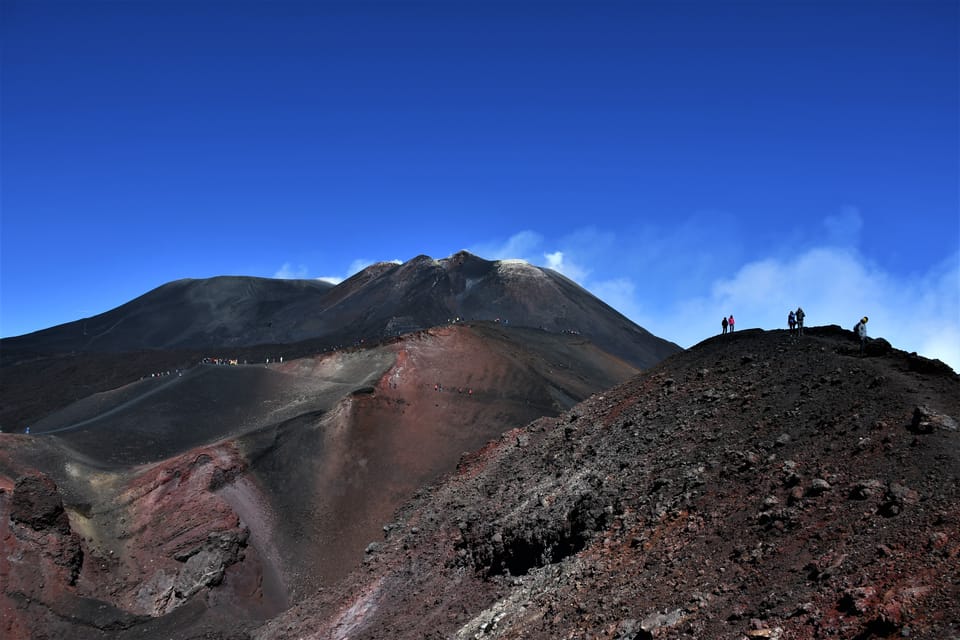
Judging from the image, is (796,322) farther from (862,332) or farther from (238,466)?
(238,466)

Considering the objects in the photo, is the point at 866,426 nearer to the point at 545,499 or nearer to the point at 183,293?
the point at 545,499

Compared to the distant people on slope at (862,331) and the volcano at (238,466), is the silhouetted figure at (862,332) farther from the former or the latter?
the volcano at (238,466)

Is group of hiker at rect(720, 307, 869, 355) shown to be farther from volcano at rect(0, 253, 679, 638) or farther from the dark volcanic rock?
the dark volcanic rock

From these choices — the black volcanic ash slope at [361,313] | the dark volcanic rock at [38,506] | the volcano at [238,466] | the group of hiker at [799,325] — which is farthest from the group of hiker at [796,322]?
the black volcanic ash slope at [361,313]

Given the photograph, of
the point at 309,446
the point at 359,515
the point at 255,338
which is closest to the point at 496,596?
the point at 359,515

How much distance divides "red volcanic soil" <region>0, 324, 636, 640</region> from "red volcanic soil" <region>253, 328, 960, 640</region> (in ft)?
→ 18.9

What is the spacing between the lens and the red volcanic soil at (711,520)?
32.3ft

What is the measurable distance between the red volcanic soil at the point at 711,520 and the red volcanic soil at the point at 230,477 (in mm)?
5763

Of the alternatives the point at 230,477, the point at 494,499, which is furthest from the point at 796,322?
Answer: the point at 230,477

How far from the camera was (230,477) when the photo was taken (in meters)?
31.6

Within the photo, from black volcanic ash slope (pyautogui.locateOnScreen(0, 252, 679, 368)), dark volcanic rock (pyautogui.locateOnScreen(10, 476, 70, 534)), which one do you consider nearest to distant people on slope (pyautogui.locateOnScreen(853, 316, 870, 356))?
dark volcanic rock (pyautogui.locateOnScreen(10, 476, 70, 534))

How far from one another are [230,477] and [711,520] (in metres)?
24.3

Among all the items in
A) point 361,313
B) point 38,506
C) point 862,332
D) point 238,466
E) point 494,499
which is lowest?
point 494,499

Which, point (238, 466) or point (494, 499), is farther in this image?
point (238, 466)
